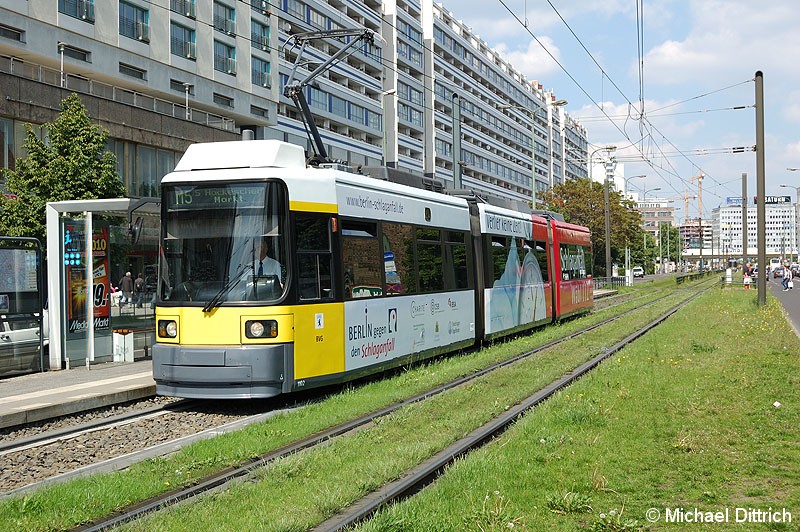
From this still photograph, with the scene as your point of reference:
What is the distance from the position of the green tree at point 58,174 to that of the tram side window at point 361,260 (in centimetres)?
1642

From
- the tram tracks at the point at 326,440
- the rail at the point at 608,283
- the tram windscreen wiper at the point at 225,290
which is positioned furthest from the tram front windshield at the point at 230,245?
the rail at the point at 608,283

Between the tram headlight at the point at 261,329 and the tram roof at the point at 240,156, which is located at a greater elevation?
the tram roof at the point at 240,156

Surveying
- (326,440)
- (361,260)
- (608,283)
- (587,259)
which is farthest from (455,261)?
(608,283)

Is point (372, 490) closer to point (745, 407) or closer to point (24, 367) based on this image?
point (745, 407)

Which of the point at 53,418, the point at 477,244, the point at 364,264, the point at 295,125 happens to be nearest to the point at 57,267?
the point at 53,418

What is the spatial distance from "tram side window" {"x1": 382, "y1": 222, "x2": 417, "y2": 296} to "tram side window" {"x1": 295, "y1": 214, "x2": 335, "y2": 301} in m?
1.84

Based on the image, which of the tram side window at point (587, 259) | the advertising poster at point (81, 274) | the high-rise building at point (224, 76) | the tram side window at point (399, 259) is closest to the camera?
the tram side window at point (399, 259)

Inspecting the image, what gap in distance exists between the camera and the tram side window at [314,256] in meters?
11.2

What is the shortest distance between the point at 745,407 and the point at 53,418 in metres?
8.36

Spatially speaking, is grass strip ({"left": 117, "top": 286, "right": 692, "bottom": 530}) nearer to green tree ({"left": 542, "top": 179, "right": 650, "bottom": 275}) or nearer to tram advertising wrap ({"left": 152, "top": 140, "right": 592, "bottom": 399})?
tram advertising wrap ({"left": 152, "top": 140, "right": 592, "bottom": 399})

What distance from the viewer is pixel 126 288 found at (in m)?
16.4

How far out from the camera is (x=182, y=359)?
10906 millimetres

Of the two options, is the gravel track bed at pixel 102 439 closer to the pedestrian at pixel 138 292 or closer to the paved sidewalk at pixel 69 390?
the paved sidewalk at pixel 69 390

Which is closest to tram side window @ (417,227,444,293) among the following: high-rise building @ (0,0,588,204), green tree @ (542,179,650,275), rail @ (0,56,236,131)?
high-rise building @ (0,0,588,204)
